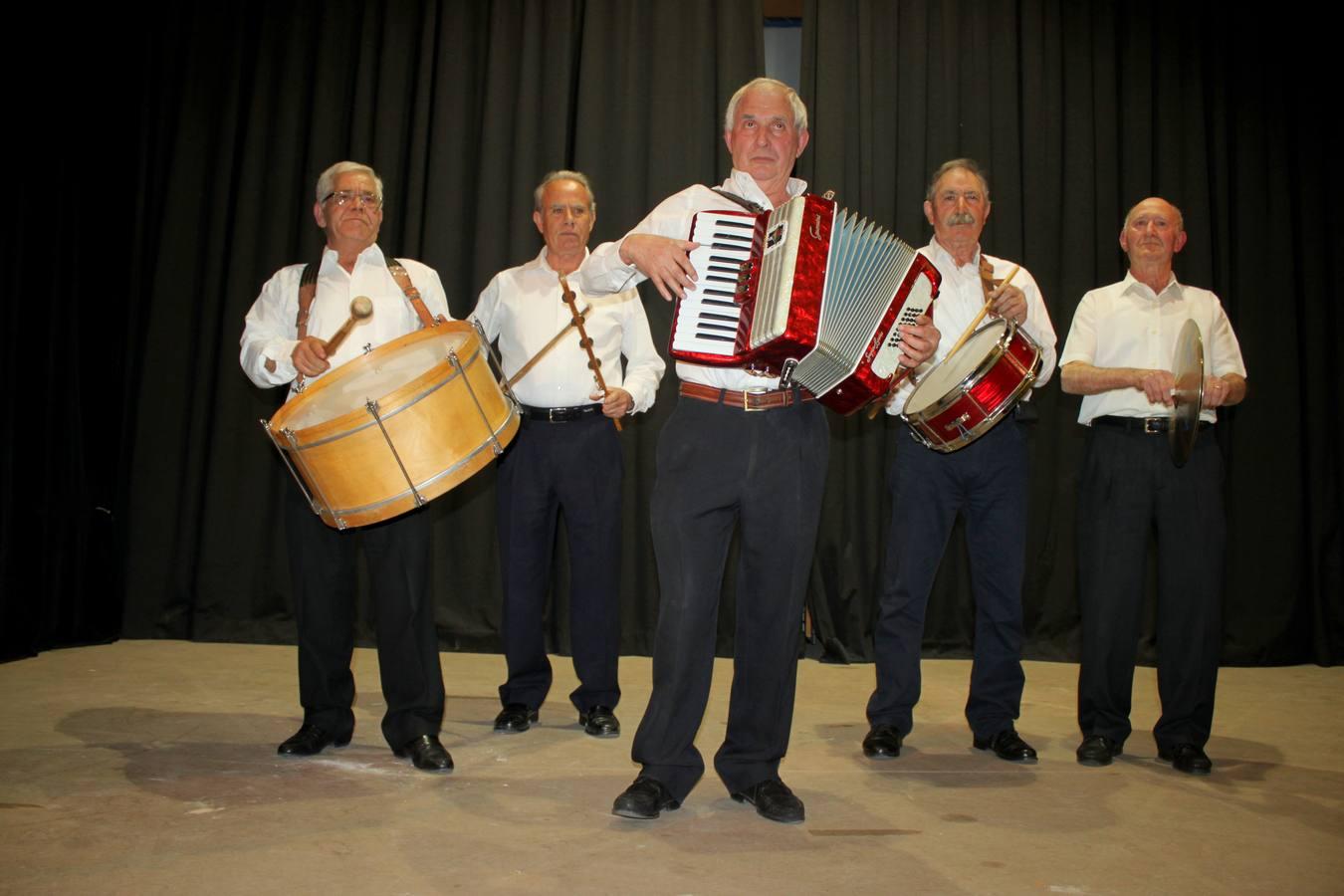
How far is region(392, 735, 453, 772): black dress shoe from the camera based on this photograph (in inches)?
135

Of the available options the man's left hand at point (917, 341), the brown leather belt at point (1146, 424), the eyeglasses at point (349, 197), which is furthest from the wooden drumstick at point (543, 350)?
the brown leather belt at point (1146, 424)

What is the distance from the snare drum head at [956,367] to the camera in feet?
11.6

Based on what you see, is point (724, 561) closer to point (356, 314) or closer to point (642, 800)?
point (642, 800)

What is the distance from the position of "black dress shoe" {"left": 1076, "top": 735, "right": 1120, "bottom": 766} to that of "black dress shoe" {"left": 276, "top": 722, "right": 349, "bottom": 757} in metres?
2.32

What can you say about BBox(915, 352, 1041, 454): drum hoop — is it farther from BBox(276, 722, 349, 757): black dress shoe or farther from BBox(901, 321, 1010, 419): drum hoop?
BBox(276, 722, 349, 757): black dress shoe

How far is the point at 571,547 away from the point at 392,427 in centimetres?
135

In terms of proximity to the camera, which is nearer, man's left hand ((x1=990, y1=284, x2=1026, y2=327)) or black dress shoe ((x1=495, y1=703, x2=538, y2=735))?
man's left hand ((x1=990, y1=284, x2=1026, y2=327))

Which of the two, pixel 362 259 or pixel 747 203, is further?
pixel 362 259

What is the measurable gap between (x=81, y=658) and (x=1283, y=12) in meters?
6.56

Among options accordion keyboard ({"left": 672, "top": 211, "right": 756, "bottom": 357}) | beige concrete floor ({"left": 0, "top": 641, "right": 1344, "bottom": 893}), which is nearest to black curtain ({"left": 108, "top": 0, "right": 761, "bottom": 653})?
beige concrete floor ({"left": 0, "top": 641, "right": 1344, "bottom": 893})

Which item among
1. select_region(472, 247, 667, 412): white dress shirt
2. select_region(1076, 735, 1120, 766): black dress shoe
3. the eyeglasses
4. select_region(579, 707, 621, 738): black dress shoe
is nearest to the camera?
the eyeglasses

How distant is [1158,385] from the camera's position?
358 centimetres

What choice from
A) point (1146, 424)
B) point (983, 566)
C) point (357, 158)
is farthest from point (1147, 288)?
point (357, 158)

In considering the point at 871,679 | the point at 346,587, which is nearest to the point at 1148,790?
the point at 871,679
